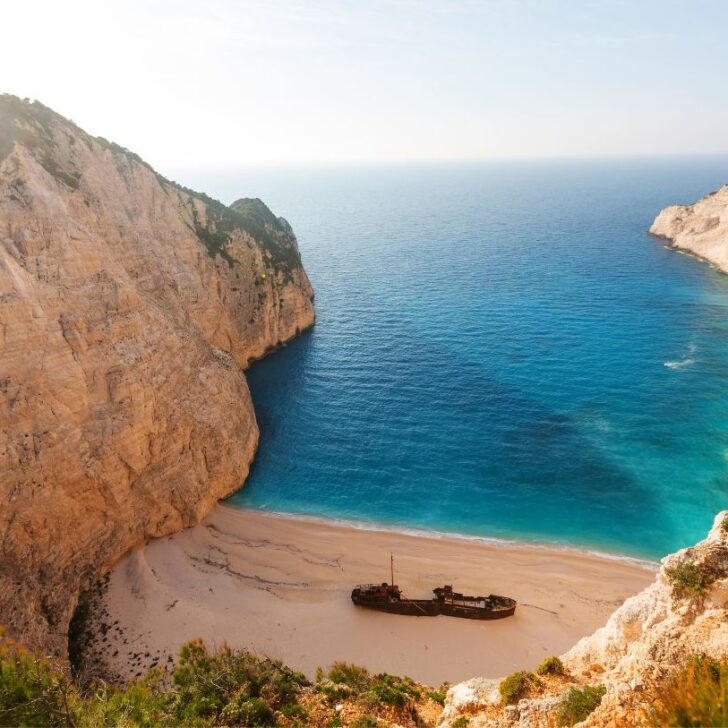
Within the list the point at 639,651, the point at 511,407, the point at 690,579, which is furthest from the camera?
the point at 511,407

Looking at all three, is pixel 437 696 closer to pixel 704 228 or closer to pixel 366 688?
pixel 366 688

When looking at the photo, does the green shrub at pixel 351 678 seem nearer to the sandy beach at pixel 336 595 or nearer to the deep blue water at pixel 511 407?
the sandy beach at pixel 336 595

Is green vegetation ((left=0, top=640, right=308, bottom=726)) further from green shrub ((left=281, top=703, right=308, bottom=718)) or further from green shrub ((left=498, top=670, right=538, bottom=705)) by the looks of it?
green shrub ((left=498, top=670, right=538, bottom=705))

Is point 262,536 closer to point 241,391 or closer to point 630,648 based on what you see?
point 241,391

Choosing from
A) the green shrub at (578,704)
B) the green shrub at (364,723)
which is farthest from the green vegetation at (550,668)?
the green shrub at (364,723)

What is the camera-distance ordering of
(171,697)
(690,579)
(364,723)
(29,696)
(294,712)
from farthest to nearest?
1. (171,697)
2. (294,712)
3. (690,579)
4. (364,723)
5. (29,696)

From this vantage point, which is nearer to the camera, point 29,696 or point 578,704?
point 578,704

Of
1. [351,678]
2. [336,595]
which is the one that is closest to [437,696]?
[351,678]
